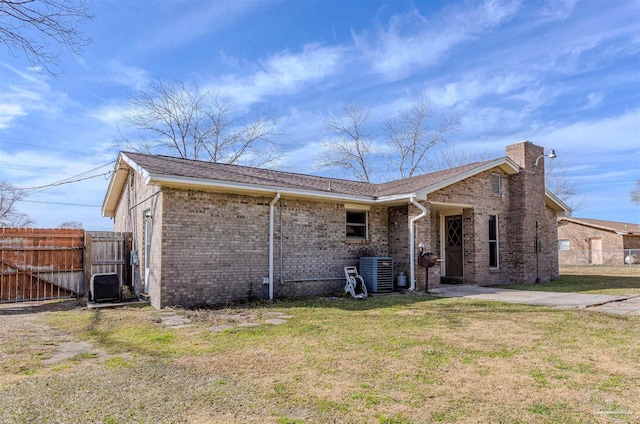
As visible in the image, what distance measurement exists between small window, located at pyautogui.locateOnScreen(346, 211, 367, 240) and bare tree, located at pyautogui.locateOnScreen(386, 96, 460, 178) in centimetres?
1861

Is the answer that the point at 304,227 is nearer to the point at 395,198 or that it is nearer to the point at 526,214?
the point at 395,198

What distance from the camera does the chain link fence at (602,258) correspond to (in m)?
28.5

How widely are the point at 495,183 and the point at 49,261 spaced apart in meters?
13.5

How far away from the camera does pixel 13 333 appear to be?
6.28 meters

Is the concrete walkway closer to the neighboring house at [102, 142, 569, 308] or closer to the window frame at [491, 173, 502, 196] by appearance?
the neighboring house at [102, 142, 569, 308]

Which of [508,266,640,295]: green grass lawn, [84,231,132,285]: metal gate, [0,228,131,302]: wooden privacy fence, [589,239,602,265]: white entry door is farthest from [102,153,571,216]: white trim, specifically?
[589,239,602,265]: white entry door

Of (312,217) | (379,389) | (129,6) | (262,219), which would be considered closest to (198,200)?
(262,219)

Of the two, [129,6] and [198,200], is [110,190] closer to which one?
[198,200]

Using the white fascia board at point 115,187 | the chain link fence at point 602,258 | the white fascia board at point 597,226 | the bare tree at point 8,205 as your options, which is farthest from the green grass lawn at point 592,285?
the bare tree at point 8,205

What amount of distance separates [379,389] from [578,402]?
63.2 inches

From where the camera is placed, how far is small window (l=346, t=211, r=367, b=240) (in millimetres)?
11500

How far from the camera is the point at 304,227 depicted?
34.3 ft

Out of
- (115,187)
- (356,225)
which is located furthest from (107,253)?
(356,225)

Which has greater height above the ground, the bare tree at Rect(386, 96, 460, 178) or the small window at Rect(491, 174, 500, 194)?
the bare tree at Rect(386, 96, 460, 178)
